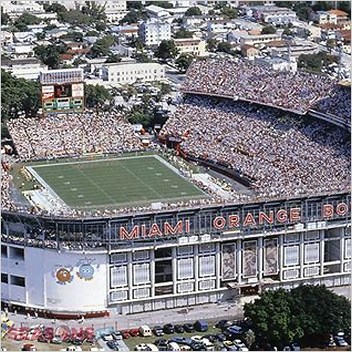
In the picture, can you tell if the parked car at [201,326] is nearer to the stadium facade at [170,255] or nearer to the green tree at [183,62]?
the stadium facade at [170,255]

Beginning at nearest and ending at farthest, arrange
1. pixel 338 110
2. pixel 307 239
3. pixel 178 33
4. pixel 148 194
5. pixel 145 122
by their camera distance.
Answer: pixel 307 239, pixel 148 194, pixel 338 110, pixel 145 122, pixel 178 33

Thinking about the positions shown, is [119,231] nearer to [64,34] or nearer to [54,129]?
[54,129]

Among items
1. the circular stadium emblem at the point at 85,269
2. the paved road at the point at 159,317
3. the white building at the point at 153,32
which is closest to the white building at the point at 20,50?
the white building at the point at 153,32

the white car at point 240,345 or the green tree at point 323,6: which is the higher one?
the green tree at point 323,6

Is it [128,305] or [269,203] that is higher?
[269,203]

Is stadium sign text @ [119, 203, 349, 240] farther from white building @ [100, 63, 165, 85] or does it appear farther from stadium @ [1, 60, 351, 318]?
white building @ [100, 63, 165, 85]

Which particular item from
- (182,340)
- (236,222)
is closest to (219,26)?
(236,222)

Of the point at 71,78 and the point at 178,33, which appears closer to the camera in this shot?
the point at 71,78

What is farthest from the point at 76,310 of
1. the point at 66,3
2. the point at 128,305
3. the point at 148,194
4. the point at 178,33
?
the point at 66,3

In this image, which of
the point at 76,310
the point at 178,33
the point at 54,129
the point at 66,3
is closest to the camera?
the point at 76,310
